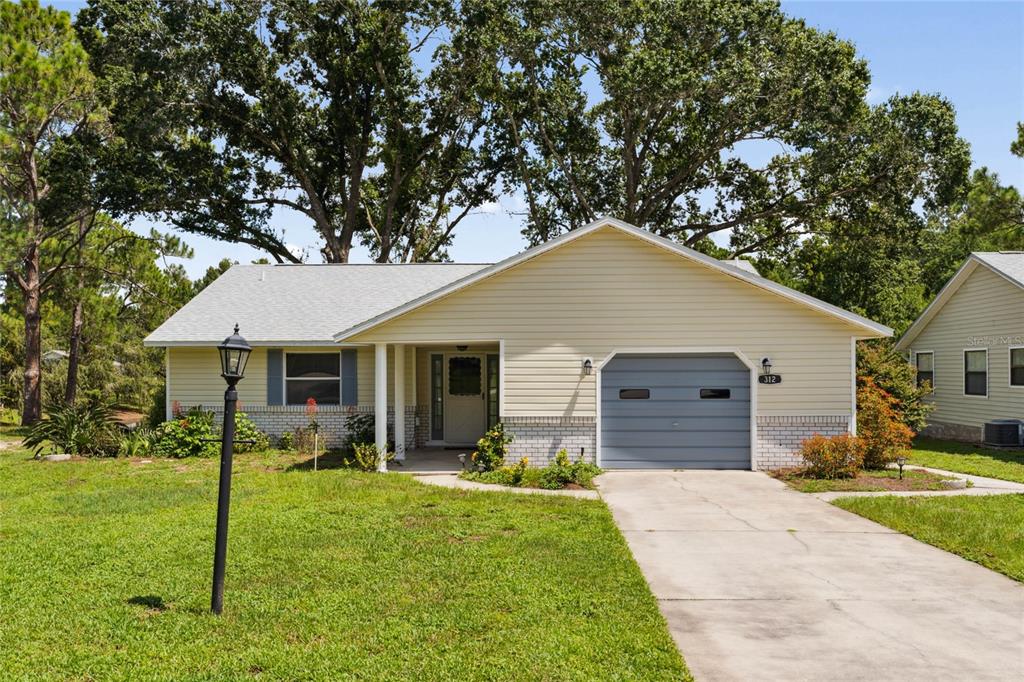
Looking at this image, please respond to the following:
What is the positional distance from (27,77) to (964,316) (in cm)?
2685

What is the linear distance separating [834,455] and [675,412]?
113 inches

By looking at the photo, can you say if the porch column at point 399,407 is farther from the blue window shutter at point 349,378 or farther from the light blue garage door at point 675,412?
the light blue garage door at point 675,412

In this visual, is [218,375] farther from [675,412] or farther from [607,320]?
[675,412]

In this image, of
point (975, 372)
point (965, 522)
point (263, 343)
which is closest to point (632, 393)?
point (965, 522)

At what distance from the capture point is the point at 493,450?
1377cm

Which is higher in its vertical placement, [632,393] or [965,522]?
[632,393]

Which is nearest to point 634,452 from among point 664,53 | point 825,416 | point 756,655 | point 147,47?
point 825,416

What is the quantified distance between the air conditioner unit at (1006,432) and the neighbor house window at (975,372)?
1.40 meters

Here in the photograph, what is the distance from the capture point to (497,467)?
13.7 meters

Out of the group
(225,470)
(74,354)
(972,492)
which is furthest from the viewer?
(74,354)

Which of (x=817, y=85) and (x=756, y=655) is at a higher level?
(x=817, y=85)

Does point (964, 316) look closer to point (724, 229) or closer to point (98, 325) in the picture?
point (724, 229)

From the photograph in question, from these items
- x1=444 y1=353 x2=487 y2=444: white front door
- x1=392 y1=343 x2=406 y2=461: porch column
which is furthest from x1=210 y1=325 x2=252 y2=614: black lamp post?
x1=444 y1=353 x2=487 y2=444: white front door

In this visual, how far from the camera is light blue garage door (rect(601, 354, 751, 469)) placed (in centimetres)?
1416
